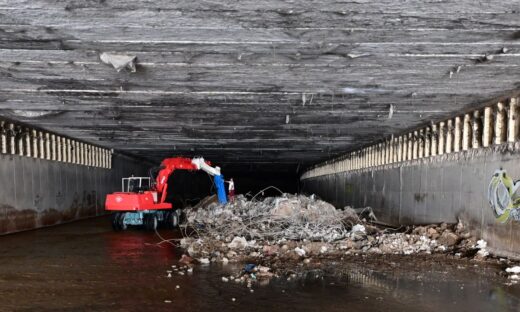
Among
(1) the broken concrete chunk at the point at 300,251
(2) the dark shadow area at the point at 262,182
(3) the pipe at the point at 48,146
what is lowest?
(2) the dark shadow area at the point at 262,182

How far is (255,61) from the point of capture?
25.0 ft

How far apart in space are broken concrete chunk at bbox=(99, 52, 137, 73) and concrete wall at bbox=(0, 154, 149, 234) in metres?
7.73

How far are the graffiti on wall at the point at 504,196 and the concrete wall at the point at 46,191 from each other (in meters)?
12.8

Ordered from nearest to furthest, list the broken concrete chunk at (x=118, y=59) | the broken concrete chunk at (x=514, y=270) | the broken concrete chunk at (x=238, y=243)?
1. the broken concrete chunk at (x=118, y=59)
2. the broken concrete chunk at (x=514, y=270)
3. the broken concrete chunk at (x=238, y=243)

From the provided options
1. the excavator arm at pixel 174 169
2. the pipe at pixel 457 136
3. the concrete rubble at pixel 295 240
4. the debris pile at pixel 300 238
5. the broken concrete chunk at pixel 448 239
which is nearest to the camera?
the concrete rubble at pixel 295 240

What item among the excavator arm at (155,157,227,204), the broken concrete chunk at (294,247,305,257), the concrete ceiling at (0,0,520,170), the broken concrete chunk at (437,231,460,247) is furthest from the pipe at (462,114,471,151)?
the excavator arm at (155,157,227,204)

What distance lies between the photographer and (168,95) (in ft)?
33.5

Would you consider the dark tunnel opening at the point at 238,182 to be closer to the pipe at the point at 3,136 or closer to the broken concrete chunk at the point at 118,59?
the pipe at the point at 3,136

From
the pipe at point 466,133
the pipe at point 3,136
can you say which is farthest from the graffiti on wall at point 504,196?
the pipe at point 3,136

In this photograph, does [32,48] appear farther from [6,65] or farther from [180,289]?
[180,289]

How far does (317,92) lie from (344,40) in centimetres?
345

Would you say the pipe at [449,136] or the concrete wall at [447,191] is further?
the pipe at [449,136]

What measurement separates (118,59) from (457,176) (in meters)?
8.39

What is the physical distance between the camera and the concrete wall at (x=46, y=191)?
1346cm
